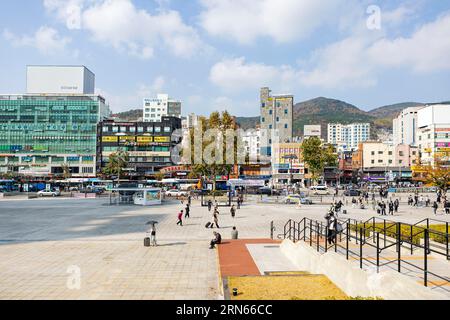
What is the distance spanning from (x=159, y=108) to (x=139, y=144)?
6010 centimetres

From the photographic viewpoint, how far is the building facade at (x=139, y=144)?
4397 inches

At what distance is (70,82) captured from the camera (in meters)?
123

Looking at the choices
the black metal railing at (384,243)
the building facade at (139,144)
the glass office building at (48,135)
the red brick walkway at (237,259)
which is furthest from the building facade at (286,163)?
the red brick walkway at (237,259)

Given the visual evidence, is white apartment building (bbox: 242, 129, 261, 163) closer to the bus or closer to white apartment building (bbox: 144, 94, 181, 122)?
white apartment building (bbox: 144, 94, 181, 122)

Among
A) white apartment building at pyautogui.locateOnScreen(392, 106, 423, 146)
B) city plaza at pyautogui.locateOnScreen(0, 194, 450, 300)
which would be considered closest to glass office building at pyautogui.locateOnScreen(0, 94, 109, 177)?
city plaza at pyautogui.locateOnScreen(0, 194, 450, 300)

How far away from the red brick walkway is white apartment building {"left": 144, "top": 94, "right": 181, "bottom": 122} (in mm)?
151790

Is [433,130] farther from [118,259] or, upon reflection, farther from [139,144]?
[118,259]

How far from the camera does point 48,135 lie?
111375 millimetres

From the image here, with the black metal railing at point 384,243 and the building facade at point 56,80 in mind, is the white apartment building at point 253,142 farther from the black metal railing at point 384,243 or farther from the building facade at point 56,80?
the black metal railing at point 384,243

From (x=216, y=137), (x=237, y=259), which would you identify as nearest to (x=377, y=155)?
(x=216, y=137)

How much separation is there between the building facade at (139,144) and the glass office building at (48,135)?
296 cm

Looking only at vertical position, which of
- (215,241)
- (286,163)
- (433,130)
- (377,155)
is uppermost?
(433,130)
